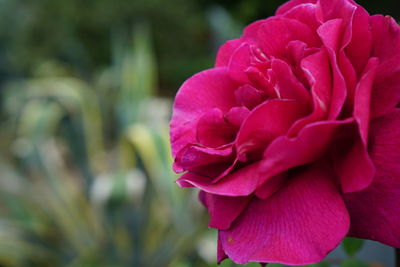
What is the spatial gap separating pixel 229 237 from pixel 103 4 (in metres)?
3.63

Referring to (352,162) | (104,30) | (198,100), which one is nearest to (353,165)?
(352,162)

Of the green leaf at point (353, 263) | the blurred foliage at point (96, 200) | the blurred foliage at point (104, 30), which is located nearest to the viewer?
the green leaf at point (353, 263)

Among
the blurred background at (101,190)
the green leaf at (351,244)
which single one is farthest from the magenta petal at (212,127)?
the blurred background at (101,190)

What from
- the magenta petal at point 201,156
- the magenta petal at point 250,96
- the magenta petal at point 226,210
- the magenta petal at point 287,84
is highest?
the magenta petal at point 287,84

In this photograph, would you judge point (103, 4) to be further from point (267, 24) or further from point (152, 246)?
point (267, 24)

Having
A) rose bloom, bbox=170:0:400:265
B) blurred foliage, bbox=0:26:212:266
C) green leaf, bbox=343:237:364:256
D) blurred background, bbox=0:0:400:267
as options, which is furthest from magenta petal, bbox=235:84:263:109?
blurred foliage, bbox=0:26:212:266

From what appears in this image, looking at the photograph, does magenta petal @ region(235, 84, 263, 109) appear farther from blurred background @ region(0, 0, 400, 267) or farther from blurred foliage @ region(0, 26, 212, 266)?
blurred foliage @ region(0, 26, 212, 266)

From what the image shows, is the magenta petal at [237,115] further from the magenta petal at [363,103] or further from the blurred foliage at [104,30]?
the blurred foliage at [104,30]

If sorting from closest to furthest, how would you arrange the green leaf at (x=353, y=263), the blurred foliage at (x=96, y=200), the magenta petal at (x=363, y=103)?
1. the magenta petal at (x=363, y=103)
2. the green leaf at (x=353, y=263)
3. the blurred foliage at (x=96, y=200)

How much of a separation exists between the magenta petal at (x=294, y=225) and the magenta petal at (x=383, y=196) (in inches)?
0.6

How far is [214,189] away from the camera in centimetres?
23

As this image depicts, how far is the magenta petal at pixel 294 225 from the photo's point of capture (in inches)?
8.3

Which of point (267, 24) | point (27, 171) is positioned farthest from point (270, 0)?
point (267, 24)

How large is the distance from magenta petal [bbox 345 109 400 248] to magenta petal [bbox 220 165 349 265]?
0.02 metres
